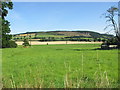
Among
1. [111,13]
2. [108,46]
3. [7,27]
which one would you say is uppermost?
[111,13]

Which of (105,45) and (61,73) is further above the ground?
(105,45)

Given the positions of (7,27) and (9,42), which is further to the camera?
(9,42)

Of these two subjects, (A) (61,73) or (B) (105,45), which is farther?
(B) (105,45)

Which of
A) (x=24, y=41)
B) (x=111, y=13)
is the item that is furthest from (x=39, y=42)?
(x=111, y=13)

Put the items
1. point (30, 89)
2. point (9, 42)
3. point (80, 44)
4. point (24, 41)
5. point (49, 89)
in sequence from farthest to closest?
1. point (80, 44)
2. point (24, 41)
3. point (9, 42)
4. point (49, 89)
5. point (30, 89)

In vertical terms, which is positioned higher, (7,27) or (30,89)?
(7,27)

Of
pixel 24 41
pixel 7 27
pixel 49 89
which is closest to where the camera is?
pixel 49 89

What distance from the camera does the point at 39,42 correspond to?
43.6 metres

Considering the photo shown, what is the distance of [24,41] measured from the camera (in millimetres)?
39781

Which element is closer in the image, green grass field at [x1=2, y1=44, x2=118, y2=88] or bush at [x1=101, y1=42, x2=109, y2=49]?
green grass field at [x1=2, y1=44, x2=118, y2=88]

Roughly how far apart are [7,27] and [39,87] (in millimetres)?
26499

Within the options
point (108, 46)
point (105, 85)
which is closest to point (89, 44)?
point (108, 46)

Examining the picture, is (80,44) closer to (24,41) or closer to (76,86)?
(24,41)

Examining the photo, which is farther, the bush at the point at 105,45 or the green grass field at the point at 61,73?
the bush at the point at 105,45
